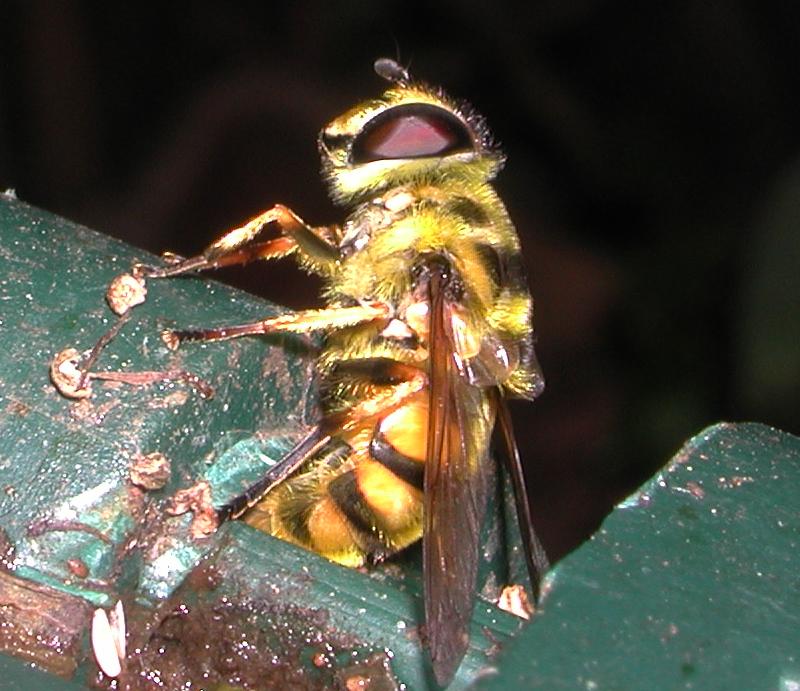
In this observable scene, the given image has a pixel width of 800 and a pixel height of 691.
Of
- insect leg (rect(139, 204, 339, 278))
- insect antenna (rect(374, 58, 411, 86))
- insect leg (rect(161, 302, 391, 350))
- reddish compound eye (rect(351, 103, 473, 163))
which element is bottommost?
insect leg (rect(161, 302, 391, 350))

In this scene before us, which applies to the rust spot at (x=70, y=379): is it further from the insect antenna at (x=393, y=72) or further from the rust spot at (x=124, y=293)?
the insect antenna at (x=393, y=72)

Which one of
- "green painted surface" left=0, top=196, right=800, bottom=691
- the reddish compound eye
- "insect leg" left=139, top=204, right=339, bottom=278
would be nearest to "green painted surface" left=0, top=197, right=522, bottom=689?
"green painted surface" left=0, top=196, right=800, bottom=691

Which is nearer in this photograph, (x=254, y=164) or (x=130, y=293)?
(x=130, y=293)

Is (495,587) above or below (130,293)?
below

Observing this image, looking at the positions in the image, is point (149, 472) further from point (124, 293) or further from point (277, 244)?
point (277, 244)

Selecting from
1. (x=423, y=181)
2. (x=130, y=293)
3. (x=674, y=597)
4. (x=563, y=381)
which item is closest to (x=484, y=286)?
(x=423, y=181)

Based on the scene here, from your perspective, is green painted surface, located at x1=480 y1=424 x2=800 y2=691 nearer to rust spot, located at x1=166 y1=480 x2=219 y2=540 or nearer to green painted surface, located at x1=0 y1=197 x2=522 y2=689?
green painted surface, located at x1=0 y1=197 x2=522 y2=689

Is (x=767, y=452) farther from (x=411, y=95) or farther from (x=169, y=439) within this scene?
(x=411, y=95)
